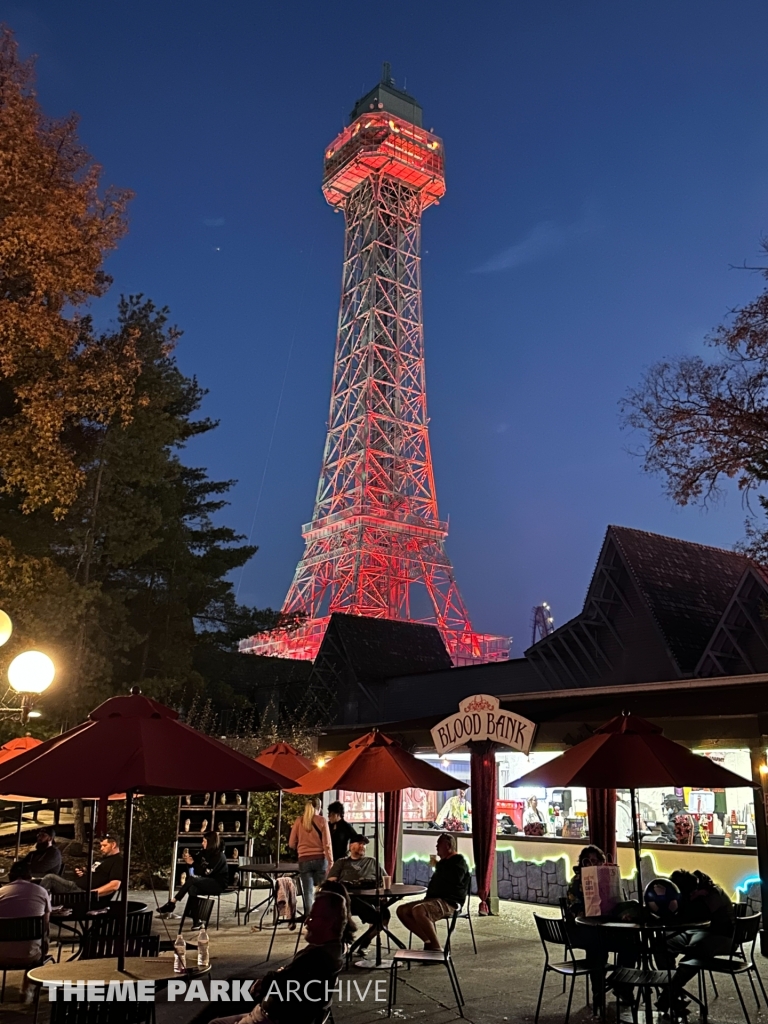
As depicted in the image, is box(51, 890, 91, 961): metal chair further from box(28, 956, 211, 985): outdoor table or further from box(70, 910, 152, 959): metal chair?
box(28, 956, 211, 985): outdoor table

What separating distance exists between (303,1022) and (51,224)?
1290 cm

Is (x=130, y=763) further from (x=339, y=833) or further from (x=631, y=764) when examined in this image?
(x=339, y=833)

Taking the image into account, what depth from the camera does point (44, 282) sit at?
14523 mm

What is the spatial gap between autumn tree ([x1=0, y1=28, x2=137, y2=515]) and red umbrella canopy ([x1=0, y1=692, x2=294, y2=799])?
993 cm

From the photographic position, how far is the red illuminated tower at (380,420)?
5488 cm

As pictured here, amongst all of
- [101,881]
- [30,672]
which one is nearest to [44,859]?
[101,881]

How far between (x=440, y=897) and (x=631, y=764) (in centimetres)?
347

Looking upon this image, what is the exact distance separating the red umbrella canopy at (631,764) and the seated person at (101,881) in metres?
5.14

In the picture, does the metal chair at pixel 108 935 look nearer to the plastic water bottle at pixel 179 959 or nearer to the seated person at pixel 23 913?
the seated person at pixel 23 913

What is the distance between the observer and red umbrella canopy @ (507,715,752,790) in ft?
24.7

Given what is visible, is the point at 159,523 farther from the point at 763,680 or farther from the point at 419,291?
the point at 419,291

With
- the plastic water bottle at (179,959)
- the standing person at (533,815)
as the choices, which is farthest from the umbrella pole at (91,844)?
the standing person at (533,815)

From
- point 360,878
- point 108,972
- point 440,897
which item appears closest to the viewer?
point 108,972

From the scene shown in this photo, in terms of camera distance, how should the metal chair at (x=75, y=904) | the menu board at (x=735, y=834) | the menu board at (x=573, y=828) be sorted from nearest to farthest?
the metal chair at (x=75, y=904) < the menu board at (x=735, y=834) < the menu board at (x=573, y=828)
